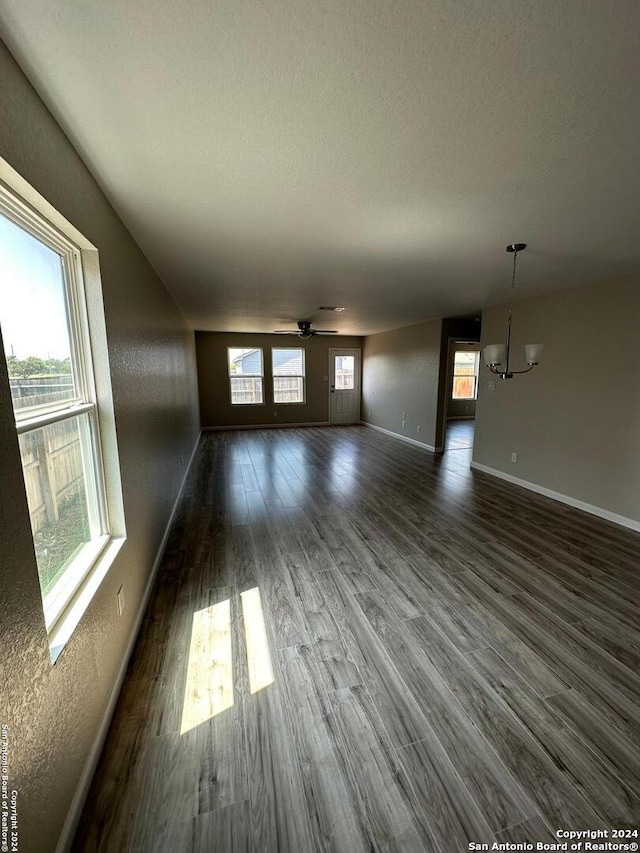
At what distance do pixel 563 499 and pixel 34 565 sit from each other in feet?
15.6

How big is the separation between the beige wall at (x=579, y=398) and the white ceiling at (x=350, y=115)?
1.23 meters

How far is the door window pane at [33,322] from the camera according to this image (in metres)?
1.08

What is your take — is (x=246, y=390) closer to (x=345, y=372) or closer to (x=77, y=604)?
(x=345, y=372)

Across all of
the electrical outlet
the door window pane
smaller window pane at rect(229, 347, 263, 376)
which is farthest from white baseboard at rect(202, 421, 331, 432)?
the door window pane

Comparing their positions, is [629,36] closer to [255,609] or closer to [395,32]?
[395,32]

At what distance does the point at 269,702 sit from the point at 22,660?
1.08 meters

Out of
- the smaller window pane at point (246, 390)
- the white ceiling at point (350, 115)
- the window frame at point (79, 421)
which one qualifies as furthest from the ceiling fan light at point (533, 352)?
the smaller window pane at point (246, 390)

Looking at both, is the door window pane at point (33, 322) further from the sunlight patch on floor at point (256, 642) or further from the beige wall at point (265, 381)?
the beige wall at point (265, 381)

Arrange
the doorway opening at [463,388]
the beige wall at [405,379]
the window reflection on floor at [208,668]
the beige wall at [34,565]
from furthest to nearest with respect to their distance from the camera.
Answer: the doorway opening at [463,388]
the beige wall at [405,379]
the window reflection on floor at [208,668]
the beige wall at [34,565]

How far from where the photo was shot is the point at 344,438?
7.50 meters

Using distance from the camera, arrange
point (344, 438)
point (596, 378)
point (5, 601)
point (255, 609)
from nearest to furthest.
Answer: point (5, 601)
point (255, 609)
point (596, 378)
point (344, 438)

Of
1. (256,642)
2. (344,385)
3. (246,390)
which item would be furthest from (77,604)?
(344,385)

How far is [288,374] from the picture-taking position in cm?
856

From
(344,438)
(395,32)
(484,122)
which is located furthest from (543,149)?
(344,438)
